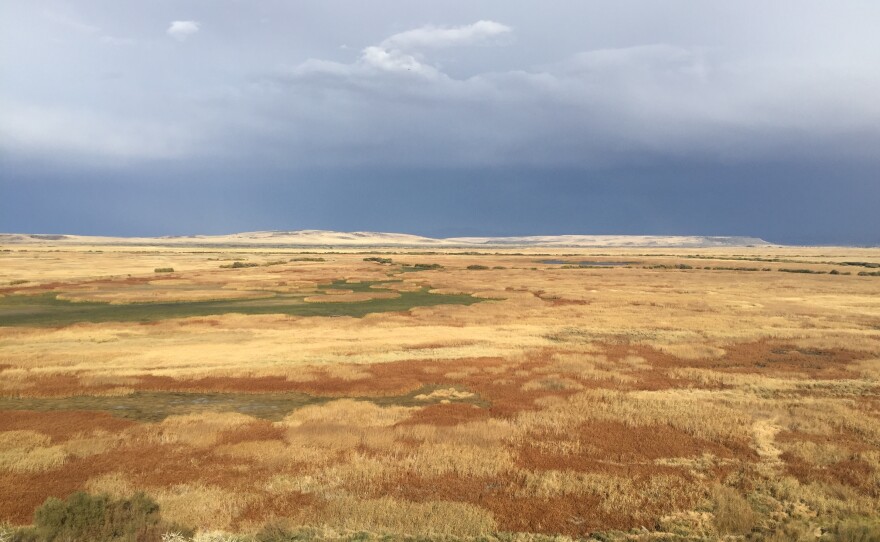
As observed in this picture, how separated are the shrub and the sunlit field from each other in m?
0.38

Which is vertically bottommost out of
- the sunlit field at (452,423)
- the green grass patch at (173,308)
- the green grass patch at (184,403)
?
the green grass patch at (184,403)

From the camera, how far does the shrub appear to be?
411 inches

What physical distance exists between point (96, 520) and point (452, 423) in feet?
33.1

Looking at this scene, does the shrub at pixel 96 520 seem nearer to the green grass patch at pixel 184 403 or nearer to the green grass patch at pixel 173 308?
the green grass patch at pixel 184 403

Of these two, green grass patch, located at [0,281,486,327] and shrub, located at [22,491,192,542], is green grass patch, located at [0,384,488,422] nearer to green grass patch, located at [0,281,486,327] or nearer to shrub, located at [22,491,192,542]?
shrub, located at [22,491,192,542]

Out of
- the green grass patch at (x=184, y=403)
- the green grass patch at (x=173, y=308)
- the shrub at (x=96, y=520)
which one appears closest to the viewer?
the shrub at (x=96, y=520)

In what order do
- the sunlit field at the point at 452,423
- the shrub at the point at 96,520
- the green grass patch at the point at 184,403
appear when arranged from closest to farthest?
the shrub at the point at 96,520, the sunlit field at the point at 452,423, the green grass patch at the point at 184,403

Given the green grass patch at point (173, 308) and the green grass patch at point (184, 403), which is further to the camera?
the green grass patch at point (173, 308)

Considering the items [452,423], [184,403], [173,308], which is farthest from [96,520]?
[173,308]

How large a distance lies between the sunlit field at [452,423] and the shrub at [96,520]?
380 mm

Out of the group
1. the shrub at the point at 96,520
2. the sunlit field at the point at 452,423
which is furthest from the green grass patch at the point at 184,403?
the shrub at the point at 96,520

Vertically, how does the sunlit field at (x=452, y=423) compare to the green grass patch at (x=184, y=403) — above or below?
above

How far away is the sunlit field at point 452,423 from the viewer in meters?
11.7

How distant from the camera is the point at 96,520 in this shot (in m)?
10.9
